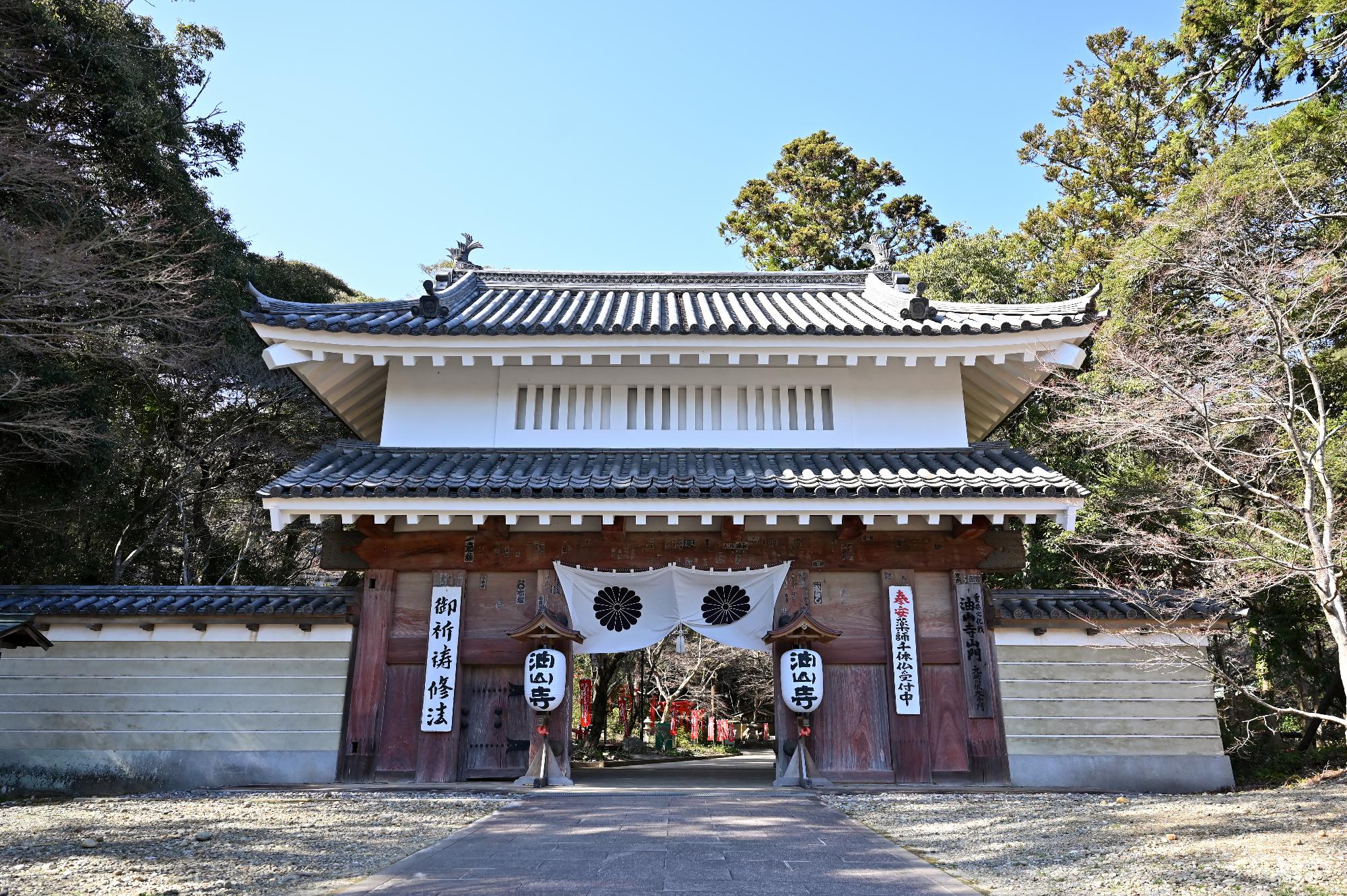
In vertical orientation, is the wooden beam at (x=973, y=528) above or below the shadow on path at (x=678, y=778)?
above

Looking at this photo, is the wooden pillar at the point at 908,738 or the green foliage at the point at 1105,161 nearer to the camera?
the wooden pillar at the point at 908,738

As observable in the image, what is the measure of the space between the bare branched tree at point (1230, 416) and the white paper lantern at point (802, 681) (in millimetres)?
3948

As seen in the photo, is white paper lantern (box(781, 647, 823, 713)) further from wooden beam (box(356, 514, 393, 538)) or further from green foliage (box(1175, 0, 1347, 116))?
green foliage (box(1175, 0, 1347, 116))

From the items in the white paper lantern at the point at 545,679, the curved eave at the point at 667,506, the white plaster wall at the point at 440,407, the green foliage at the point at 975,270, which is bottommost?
the white paper lantern at the point at 545,679

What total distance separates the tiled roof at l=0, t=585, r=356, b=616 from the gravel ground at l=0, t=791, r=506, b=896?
2.10 m

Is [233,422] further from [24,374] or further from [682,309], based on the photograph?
[682,309]

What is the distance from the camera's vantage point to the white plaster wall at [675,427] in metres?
10.9

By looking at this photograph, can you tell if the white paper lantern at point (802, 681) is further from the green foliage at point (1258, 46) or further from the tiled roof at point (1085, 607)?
the green foliage at point (1258, 46)

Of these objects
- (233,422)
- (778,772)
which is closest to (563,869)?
(778,772)

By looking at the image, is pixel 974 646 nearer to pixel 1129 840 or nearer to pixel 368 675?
pixel 1129 840

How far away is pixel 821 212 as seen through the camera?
29.8m

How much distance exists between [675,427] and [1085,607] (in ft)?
18.8

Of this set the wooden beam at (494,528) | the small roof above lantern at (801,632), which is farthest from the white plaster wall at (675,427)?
the small roof above lantern at (801,632)

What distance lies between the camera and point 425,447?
10.8 metres
